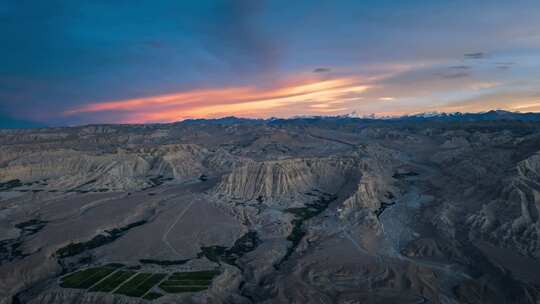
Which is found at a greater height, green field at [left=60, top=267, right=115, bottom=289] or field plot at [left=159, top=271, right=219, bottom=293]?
green field at [left=60, top=267, right=115, bottom=289]

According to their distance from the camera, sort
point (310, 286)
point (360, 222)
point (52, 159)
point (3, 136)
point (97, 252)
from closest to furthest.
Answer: point (310, 286)
point (97, 252)
point (360, 222)
point (52, 159)
point (3, 136)

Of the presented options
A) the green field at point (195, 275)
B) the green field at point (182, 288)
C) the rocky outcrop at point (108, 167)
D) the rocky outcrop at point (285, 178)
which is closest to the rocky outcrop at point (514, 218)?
the rocky outcrop at point (285, 178)

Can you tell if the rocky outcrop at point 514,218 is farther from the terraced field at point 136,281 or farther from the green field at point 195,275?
the terraced field at point 136,281

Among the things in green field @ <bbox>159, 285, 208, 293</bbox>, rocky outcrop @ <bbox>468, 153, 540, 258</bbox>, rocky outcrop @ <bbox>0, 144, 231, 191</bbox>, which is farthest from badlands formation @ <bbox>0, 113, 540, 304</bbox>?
rocky outcrop @ <bbox>0, 144, 231, 191</bbox>

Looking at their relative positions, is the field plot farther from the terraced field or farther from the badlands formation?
the badlands formation

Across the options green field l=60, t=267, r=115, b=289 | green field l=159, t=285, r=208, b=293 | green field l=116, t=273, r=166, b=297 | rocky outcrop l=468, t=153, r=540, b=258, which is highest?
rocky outcrop l=468, t=153, r=540, b=258

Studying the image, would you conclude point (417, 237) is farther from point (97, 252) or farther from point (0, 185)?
point (0, 185)

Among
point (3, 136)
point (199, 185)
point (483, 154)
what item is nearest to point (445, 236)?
point (483, 154)

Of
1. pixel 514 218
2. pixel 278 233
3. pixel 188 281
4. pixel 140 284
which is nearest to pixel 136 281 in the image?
pixel 140 284
